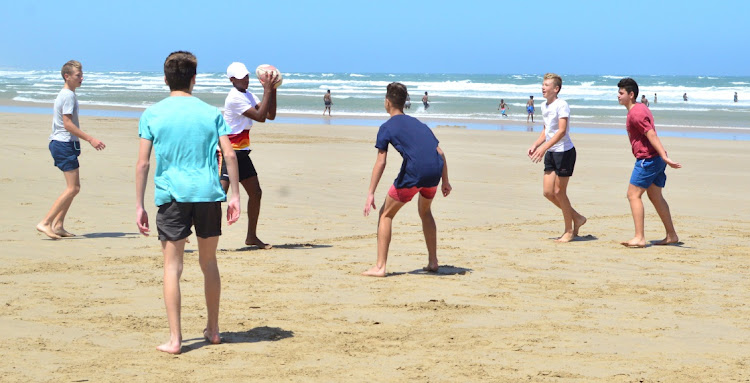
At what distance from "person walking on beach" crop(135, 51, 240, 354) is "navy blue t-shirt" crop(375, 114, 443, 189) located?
231 centimetres

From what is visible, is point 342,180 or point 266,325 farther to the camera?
point 342,180

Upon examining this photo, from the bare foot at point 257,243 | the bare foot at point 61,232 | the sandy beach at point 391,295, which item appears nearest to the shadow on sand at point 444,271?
the sandy beach at point 391,295

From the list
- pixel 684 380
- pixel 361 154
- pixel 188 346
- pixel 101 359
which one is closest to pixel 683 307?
pixel 684 380

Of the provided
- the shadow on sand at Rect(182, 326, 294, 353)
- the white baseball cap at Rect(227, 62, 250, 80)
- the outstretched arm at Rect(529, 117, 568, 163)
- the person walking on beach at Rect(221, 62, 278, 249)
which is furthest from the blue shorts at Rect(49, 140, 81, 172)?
the outstretched arm at Rect(529, 117, 568, 163)

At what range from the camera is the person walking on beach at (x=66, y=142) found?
27.9 feet

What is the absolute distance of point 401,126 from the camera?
7.11 meters

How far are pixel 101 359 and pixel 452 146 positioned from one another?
56.0 ft

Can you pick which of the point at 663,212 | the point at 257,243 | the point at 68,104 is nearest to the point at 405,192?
the point at 257,243

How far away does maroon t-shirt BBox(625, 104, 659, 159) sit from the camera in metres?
8.75

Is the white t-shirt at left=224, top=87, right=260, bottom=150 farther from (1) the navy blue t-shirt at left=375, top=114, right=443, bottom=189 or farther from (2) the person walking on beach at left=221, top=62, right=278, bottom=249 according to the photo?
(1) the navy blue t-shirt at left=375, top=114, right=443, bottom=189

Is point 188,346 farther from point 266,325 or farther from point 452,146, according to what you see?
point 452,146

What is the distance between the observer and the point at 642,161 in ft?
29.4

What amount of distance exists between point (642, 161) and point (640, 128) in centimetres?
35

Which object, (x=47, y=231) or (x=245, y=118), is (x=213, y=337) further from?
(x=47, y=231)
